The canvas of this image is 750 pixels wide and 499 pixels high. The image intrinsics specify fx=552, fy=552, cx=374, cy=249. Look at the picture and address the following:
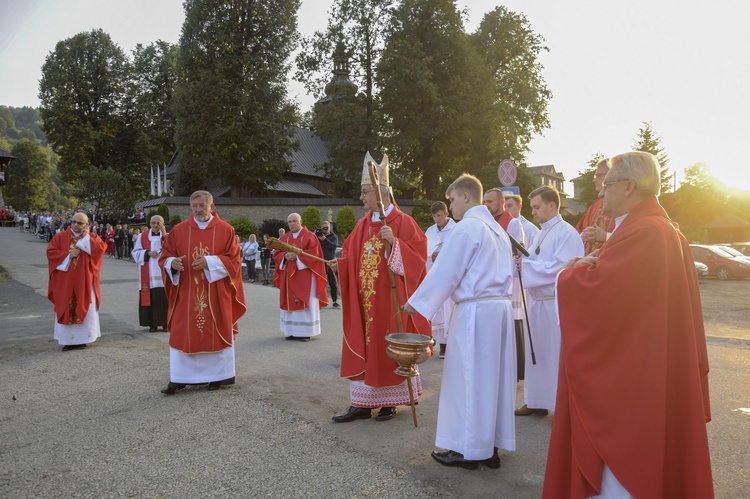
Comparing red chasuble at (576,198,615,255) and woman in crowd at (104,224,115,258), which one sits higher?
Result: red chasuble at (576,198,615,255)

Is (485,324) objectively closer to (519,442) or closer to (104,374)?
(519,442)

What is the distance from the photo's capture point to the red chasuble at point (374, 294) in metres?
5.22

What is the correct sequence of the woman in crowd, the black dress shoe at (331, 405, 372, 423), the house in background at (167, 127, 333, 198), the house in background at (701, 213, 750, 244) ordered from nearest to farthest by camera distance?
the black dress shoe at (331, 405, 372, 423), the woman in crowd, the house in background at (701, 213, 750, 244), the house in background at (167, 127, 333, 198)

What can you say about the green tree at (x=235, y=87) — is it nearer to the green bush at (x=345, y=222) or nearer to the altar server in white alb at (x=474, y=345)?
the green bush at (x=345, y=222)

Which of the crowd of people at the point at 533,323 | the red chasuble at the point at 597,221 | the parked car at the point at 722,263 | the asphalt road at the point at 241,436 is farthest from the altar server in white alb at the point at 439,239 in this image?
the parked car at the point at 722,263

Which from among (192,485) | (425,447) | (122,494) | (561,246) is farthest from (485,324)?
(122,494)

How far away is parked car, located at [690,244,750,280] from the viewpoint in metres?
21.6

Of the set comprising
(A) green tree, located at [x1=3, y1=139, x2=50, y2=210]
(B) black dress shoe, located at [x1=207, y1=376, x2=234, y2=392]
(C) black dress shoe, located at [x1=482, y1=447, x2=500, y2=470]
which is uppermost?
(A) green tree, located at [x1=3, y1=139, x2=50, y2=210]

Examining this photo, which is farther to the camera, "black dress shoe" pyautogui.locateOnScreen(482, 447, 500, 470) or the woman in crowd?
the woman in crowd

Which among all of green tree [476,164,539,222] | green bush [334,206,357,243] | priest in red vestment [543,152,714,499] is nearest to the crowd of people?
priest in red vestment [543,152,714,499]

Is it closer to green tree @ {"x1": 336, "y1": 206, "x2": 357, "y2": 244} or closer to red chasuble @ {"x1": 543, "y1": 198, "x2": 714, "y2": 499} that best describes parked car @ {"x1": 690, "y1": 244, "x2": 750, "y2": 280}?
green tree @ {"x1": 336, "y1": 206, "x2": 357, "y2": 244}

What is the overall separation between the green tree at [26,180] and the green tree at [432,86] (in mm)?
61837

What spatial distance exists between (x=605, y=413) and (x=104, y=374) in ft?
21.3

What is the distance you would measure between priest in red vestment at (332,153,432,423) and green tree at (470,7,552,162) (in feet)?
112
